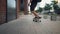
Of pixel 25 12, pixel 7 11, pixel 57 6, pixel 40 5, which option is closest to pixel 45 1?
pixel 40 5

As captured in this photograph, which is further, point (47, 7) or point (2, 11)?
point (47, 7)

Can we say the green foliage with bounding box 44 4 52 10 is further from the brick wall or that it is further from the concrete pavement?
the concrete pavement

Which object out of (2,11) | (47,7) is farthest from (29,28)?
(47,7)

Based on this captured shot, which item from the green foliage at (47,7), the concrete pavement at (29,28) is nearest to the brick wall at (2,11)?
the concrete pavement at (29,28)

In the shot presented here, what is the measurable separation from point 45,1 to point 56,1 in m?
1.34

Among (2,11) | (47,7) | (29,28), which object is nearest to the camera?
(29,28)

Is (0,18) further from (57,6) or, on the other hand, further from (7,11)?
(57,6)

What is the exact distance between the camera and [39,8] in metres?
18.4

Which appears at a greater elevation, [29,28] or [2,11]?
[2,11]

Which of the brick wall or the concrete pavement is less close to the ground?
the brick wall

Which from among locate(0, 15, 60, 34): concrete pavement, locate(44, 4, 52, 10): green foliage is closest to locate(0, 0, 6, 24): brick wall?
locate(0, 15, 60, 34): concrete pavement

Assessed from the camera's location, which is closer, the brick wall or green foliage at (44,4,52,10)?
the brick wall

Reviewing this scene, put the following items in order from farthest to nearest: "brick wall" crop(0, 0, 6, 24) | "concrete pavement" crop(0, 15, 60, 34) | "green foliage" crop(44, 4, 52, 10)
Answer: "green foliage" crop(44, 4, 52, 10) → "brick wall" crop(0, 0, 6, 24) → "concrete pavement" crop(0, 15, 60, 34)

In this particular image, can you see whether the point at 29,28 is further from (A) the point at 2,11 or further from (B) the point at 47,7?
(B) the point at 47,7
